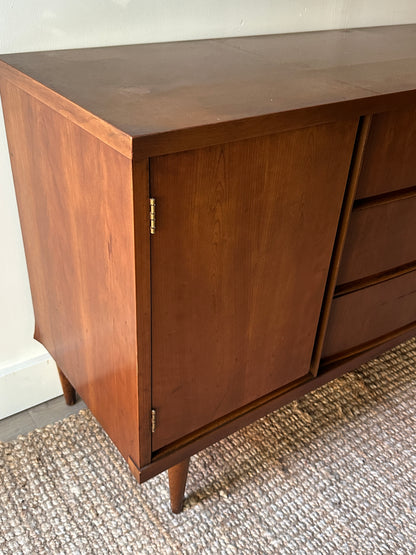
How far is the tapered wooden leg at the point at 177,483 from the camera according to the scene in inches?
36.8

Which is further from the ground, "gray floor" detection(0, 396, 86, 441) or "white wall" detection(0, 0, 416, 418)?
"white wall" detection(0, 0, 416, 418)

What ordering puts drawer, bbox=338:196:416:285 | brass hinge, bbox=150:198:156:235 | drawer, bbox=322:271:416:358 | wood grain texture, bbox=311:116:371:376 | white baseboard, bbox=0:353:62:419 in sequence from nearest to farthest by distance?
brass hinge, bbox=150:198:156:235 < wood grain texture, bbox=311:116:371:376 < drawer, bbox=338:196:416:285 < drawer, bbox=322:271:416:358 < white baseboard, bbox=0:353:62:419

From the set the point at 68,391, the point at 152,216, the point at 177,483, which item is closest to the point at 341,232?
the point at 152,216

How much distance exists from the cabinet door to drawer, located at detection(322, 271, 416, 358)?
0.28 ft

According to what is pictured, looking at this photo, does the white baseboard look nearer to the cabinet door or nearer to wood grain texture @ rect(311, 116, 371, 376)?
the cabinet door

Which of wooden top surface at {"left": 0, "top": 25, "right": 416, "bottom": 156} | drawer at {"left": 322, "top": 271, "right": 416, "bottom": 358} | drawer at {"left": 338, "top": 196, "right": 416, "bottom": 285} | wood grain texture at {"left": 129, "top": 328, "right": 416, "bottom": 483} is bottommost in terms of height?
wood grain texture at {"left": 129, "top": 328, "right": 416, "bottom": 483}

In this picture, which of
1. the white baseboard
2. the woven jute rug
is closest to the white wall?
the white baseboard

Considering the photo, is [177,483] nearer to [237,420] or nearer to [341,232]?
[237,420]

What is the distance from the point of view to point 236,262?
76cm

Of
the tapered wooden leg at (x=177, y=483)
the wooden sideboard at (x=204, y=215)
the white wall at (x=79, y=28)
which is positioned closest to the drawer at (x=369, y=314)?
the wooden sideboard at (x=204, y=215)

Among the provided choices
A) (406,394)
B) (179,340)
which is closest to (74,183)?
(179,340)

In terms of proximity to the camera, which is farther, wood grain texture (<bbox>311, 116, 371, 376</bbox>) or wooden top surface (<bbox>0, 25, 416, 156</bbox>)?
wood grain texture (<bbox>311, 116, 371, 376</bbox>)

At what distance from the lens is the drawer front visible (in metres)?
0.81

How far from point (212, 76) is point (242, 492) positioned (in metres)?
0.75
